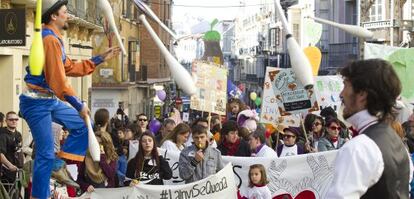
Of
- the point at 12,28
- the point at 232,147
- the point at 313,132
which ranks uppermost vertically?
the point at 12,28

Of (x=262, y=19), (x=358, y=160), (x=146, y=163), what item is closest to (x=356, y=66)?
(x=358, y=160)

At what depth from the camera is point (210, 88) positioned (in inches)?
543

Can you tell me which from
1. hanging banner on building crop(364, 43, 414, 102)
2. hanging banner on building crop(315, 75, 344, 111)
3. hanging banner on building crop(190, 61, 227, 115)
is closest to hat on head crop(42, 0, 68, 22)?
hanging banner on building crop(190, 61, 227, 115)

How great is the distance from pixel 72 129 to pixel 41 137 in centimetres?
23

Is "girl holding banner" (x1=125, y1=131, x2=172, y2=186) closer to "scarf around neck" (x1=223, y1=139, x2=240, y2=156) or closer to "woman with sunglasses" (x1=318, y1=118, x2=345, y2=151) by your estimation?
"scarf around neck" (x1=223, y1=139, x2=240, y2=156)

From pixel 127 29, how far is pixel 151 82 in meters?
10.9

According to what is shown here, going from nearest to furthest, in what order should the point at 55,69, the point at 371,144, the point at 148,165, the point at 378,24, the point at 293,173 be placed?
the point at 371,144, the point at 55,69, the point at 148,165, the point at 293,173, the point at 378,24

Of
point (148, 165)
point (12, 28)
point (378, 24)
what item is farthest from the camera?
point (378, 24)

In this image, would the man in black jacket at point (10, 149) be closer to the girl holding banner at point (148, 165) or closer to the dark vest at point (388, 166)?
the girl holding banner at point (148, 165)

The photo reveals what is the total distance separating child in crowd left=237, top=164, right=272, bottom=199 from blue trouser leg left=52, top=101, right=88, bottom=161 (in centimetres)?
306

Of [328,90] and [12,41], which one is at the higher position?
[12,41]

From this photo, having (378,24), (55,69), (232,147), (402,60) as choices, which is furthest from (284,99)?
(378,24)

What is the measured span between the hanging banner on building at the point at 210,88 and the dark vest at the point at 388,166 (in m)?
9.15

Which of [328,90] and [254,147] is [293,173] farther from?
[328,90]
